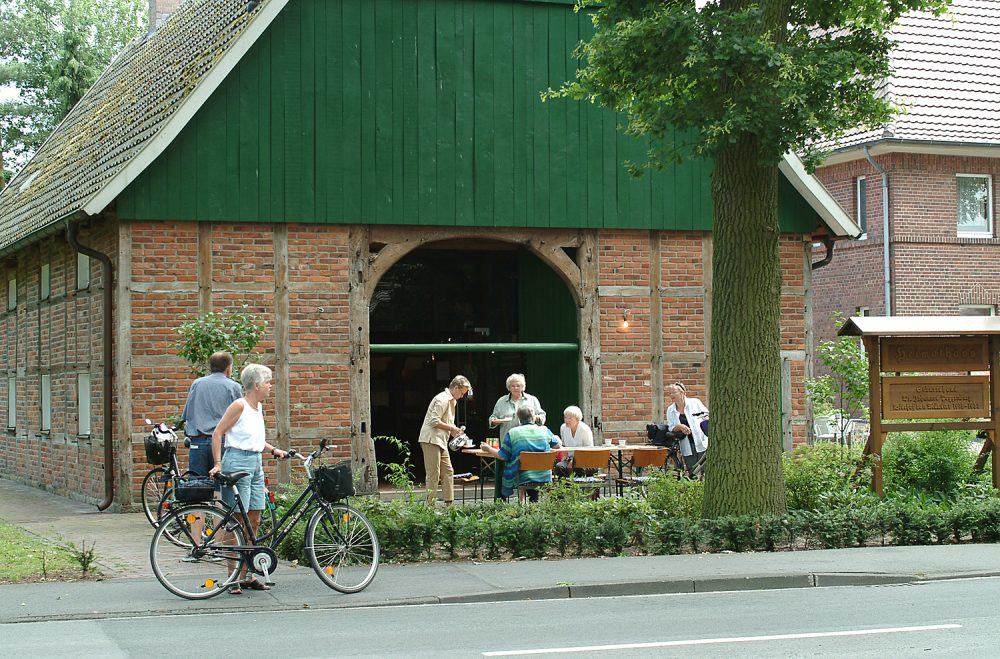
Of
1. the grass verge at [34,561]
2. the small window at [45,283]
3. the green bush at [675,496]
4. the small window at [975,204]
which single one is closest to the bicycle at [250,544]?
the grass verge at [34,561]

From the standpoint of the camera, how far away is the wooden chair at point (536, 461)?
51.0ft

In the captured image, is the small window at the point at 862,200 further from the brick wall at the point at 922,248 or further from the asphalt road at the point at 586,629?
the asphalt road at the point at 586,629

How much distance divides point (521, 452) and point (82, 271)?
754 cm

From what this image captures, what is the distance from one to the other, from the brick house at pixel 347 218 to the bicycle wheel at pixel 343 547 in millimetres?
6924

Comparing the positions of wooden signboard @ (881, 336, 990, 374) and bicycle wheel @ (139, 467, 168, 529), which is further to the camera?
bicycle wheel @ (139, 467, 168, 529)

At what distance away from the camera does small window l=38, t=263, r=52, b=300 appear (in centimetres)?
2156

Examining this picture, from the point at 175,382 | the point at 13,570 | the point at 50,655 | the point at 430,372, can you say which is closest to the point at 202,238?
the point at 175,382

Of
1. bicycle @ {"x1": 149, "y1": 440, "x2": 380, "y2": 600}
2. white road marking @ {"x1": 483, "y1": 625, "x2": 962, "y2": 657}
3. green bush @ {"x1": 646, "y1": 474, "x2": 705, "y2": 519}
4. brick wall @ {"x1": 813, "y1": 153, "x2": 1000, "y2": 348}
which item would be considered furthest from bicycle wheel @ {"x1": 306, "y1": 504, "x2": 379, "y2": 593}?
brick wall @ {"x1": 813, "y1": 153, "x2": 1000, "y2": 348}

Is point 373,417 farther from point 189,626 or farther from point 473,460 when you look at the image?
point 189,626

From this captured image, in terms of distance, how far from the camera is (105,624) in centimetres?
976

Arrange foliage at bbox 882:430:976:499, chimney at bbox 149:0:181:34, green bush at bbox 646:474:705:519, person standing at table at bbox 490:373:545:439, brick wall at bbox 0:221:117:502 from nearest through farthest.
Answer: green bush at bbox 646:474:705:519 → foliage at bbox 882:430:976:499 → person standing at table at bbox 490:373:545:439 → brick wall at bbox 0:221:117:502 → chimney at bbox 149:0:181:34

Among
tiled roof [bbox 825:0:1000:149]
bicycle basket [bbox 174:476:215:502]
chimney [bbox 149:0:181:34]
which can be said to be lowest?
bicycle basket [bbox 174:476:215:502]

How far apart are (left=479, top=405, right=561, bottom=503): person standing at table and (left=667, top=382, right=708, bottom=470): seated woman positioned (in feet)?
9.40

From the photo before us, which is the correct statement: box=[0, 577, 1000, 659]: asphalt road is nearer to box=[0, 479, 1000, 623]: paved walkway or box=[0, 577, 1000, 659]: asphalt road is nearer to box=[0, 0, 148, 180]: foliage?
box=[0, 479, 1000, 623]: paved walkway
